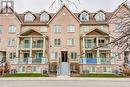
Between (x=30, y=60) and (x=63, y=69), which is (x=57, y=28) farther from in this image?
(x=63, y=69)

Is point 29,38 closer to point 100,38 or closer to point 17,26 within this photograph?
point 17,26

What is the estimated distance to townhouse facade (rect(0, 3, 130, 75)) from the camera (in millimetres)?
47062

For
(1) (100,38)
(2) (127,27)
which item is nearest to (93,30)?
(1) (100,38)

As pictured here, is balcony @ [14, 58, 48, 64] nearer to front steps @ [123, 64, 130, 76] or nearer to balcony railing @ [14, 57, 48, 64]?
balcony railing @ [14, 57, 48, 64]

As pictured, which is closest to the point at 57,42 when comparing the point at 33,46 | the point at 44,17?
the point at 33,46

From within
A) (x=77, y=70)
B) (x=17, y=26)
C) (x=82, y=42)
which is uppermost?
(x=17, y=26)

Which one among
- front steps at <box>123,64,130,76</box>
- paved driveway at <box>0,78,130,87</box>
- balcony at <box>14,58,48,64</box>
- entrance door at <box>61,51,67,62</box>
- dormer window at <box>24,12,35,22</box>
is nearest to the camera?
paved driveway at <box>0,78,130,87</box>

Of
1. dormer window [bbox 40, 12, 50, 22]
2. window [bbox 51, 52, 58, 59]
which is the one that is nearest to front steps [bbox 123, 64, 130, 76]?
window [bbox 51, 52, 58, 59]

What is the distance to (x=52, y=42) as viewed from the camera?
49.6m

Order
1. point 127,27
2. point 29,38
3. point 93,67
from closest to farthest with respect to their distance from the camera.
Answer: point 127,27 < point 93,67 < point 29,38

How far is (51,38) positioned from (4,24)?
30.6 feet

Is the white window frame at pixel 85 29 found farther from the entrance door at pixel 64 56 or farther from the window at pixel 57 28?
the entrance door at pixel 64 56

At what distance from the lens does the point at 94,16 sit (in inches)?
2071

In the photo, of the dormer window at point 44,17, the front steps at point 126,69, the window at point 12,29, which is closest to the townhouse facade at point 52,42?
the window at point 12,29
